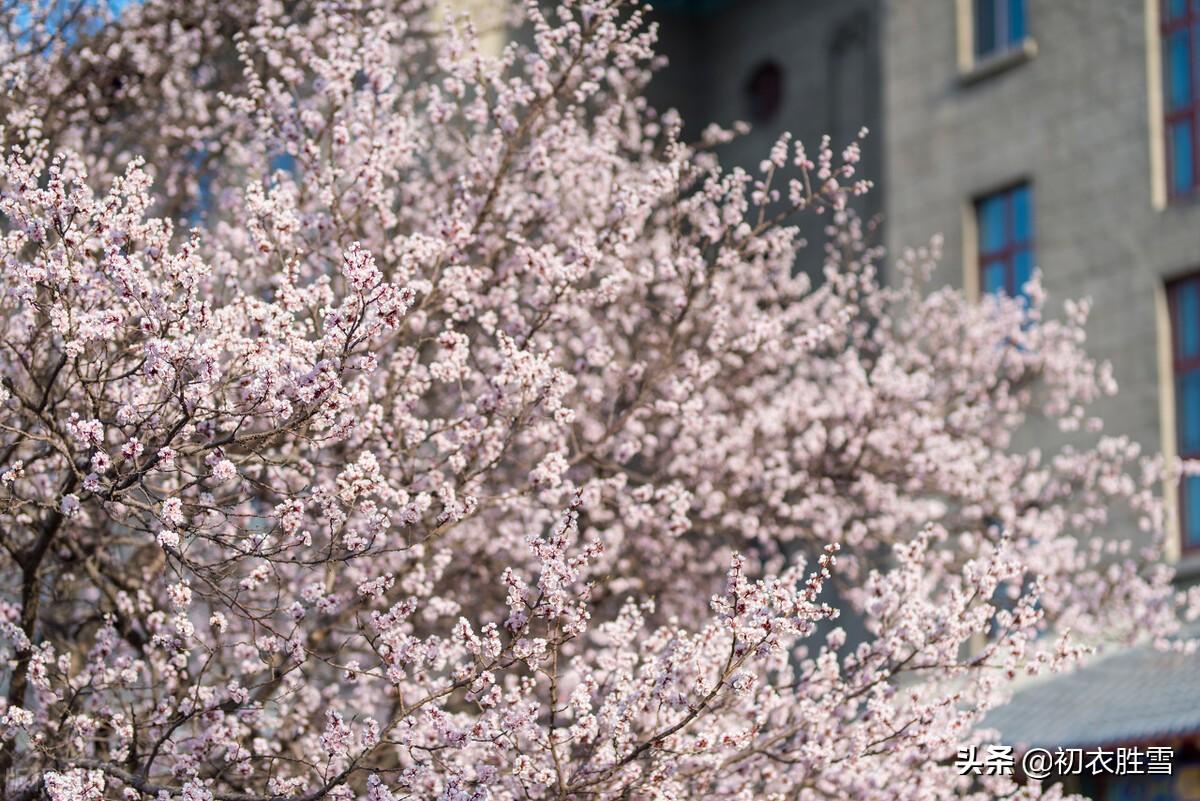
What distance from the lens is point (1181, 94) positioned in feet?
71.2

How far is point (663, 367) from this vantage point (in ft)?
33.8

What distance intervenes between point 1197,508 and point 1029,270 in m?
4.38

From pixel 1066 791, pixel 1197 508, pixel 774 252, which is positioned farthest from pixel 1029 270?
pixel 774 252

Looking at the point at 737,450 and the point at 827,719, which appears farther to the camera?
the point at 737,450

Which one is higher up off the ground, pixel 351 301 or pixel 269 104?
pixel 269 104

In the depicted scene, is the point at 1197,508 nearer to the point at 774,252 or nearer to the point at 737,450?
the point at 737,450

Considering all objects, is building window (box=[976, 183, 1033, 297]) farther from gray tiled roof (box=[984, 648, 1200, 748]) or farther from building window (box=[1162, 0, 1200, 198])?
gray tiled roof (box=[984, 648, 1200, 748])

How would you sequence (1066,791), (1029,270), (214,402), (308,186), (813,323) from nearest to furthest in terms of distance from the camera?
(214,402), (308,186), (813,323), (1066,791), (1029,270)

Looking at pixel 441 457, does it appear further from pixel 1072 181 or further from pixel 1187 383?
pixel 1072 181

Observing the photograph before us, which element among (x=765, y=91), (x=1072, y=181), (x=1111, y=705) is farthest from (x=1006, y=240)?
(x=1111, y=705)

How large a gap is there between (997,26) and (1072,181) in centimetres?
333

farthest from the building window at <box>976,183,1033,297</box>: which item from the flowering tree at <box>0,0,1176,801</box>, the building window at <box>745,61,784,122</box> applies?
the flowering tree at <box>0,0,1176,801</box>

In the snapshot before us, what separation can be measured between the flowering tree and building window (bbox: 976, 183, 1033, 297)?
25.4ft

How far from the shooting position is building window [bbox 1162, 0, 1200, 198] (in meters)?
21.5
